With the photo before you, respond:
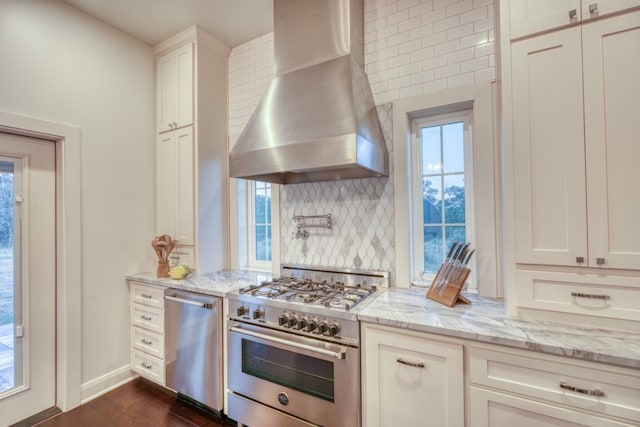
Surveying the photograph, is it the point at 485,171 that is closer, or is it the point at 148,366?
the point at 485,171

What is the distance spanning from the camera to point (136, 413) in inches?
86.4

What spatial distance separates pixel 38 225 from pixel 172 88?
5.23 ft

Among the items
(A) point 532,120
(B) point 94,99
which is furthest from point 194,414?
(A) point 532,120

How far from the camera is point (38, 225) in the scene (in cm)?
221

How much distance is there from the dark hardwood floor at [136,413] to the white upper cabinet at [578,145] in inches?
92.9

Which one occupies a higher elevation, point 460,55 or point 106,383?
point 460,55

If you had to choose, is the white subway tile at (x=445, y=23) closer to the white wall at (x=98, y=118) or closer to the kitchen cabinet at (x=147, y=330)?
the white wall at (x=98, y=118)

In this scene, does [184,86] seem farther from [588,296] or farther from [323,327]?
[588,296]

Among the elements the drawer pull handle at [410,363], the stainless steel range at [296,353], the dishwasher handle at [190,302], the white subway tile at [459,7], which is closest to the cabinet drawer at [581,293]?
the drawer pull handle at [410,363]

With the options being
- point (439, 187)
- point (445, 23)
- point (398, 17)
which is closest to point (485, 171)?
point (439, 187)

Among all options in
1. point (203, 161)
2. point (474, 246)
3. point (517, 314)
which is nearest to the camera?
point (517, 314)

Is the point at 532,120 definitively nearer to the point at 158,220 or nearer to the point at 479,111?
the point at 479,111

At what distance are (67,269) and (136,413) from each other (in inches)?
48.2

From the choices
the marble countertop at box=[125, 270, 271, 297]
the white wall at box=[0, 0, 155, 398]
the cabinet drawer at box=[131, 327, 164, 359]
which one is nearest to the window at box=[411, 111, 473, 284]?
the marble countertop at box=[125, 270, 271, 297]
